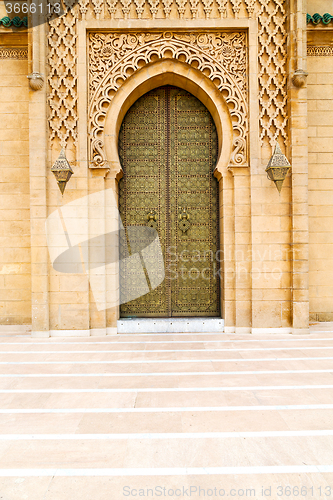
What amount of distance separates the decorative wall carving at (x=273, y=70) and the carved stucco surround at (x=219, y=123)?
0.13 meters

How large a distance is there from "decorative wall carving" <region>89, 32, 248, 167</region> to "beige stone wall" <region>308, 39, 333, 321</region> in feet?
5.10

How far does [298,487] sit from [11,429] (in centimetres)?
246

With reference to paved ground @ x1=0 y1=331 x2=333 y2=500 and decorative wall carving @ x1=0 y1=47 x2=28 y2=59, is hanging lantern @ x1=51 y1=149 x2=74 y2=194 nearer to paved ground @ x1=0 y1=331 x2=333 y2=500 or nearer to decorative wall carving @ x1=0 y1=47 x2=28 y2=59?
decorative wall carving @ x1=0 y1=47 x2=28 y2=59

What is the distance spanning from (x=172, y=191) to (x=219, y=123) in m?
1.54

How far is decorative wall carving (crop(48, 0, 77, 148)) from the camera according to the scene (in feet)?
17.9

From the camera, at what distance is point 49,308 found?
217 inches

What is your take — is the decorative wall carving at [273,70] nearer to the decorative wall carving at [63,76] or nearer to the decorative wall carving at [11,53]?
the decorative wall carving at [63,76]

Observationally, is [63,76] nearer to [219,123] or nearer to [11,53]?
[11,53]

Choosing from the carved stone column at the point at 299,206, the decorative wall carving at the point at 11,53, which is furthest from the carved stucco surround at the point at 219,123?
the decorative wall carving at the point at 11,53

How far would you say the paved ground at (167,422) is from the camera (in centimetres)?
218

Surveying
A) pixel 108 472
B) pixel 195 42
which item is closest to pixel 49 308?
pixel 108 472

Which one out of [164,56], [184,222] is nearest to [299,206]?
[184,222]

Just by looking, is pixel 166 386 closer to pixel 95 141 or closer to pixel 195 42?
pixel 95 141

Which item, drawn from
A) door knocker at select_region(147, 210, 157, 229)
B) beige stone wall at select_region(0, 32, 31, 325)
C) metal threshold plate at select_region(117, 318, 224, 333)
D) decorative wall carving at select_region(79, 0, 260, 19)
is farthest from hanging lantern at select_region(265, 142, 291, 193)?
beige stone wall at select_region(0, 32, 31, 325)
